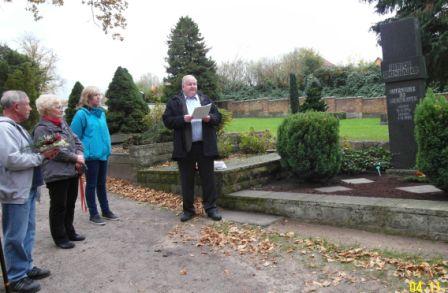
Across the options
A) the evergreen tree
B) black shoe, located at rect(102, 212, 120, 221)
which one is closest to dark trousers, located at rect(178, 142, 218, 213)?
black shoe, located at rect(102, 212, 120, 221)

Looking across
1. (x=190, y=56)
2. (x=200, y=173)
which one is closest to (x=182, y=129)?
(x=200, y=173)

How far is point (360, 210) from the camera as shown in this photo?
16.0 ft

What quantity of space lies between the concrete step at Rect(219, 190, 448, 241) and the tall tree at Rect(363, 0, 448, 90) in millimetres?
10087

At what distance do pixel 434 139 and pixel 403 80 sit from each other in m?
2.72

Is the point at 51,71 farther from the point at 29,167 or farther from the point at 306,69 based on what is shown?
the point at 29,167

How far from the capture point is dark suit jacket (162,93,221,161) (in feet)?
18.5

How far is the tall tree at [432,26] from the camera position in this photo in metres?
13.0

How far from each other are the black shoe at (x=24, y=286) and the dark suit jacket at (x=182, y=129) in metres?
2.57

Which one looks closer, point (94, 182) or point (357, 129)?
point (94, 182)

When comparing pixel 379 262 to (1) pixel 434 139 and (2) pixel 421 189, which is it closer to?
(1) pixel 434 139

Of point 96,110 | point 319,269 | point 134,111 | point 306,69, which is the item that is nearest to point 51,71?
point 306,69

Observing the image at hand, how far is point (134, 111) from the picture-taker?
37.8 ft

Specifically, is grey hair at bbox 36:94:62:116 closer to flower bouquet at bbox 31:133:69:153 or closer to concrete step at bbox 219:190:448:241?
flower bouquet at bbox 31:133:69:153

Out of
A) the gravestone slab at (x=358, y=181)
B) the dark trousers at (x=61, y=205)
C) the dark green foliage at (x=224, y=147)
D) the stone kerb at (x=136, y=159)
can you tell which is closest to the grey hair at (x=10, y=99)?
the dark trousers at (x=61, y=205)
